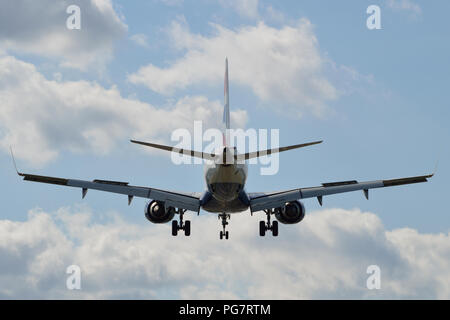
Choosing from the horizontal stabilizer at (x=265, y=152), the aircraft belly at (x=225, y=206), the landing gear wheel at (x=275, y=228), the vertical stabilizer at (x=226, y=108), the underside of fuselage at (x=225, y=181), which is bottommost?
the landing gear wheel at (x=275, y=228)

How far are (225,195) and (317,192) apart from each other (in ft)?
30.4

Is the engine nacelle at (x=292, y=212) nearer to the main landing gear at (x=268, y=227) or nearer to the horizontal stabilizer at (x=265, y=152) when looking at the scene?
the main landing gear at (x=268, y=227)

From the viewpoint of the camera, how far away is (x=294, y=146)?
39.2 meters

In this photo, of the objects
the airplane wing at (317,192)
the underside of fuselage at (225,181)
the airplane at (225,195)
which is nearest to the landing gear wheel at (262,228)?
the airplane at (225,195)

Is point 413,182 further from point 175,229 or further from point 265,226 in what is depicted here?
point 175,229

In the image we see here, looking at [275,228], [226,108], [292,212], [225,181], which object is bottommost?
[275,228]

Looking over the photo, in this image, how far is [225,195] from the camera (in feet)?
141

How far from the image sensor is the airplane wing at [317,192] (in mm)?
48719

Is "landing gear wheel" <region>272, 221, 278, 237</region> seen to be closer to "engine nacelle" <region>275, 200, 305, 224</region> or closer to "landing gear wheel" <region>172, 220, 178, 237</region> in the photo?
"engine nacelle" <region>275, 200, 305, 224</region>

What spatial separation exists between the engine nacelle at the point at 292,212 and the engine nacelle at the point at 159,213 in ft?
29.3

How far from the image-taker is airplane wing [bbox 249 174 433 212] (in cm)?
4872

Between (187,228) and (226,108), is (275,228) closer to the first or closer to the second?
(187,228)

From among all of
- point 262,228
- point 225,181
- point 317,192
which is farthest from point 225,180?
point 262,228
